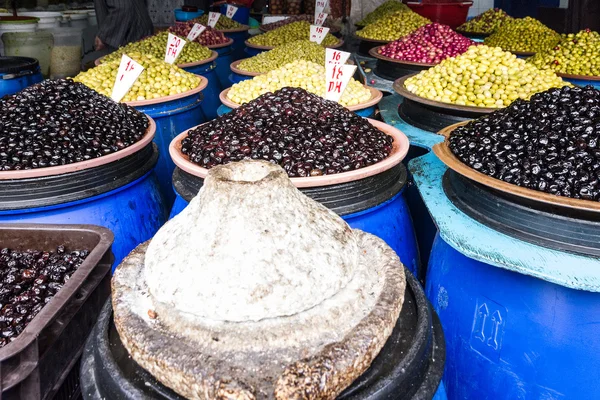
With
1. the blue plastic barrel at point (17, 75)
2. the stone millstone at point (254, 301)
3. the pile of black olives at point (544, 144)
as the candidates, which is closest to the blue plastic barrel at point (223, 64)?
the blue plastic barrel at point (17, 75)

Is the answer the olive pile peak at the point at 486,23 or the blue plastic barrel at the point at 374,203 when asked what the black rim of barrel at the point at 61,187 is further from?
the olive pile peak at the point at 486,23

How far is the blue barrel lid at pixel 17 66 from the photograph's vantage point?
15.7 feet

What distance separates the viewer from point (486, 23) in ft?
22.9

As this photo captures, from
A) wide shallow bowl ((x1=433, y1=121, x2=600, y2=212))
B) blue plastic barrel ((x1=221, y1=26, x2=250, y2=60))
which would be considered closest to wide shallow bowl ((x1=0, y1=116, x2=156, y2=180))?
wide shallow bowl ((x1=433, y1=121, x2=600, y2=212))

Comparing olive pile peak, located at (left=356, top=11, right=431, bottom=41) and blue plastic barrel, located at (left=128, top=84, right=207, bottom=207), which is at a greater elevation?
olive pile peak, located at (left=356, top=11, right=431, bottom=41)

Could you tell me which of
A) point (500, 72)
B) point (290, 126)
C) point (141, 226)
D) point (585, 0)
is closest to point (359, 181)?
point (290, 126)

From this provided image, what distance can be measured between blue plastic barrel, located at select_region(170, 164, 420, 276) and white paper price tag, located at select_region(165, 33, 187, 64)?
2404 millimetres

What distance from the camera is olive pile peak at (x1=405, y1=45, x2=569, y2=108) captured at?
3.33 metres

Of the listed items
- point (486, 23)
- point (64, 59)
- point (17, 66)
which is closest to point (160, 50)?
point (17, 66)

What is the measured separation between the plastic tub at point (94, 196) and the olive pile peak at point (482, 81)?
6.22ft

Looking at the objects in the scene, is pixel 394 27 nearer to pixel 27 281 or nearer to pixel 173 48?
pixel 173 48

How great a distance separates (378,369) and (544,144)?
1.34m

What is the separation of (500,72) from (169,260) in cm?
288

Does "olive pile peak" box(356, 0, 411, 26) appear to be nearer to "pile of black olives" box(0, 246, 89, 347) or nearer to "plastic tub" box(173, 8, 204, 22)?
"plastic tub" box(173, 8, 204, 22)
